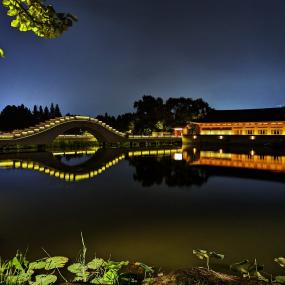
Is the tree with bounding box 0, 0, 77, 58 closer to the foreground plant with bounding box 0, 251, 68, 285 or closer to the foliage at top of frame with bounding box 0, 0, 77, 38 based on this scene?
the foliage at top of frame with bounding box 0, 0, 77, 38

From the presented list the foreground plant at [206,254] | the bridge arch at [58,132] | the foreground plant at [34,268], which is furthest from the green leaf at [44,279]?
the bridge arch at [58,132]

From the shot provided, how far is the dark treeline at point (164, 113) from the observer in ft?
194

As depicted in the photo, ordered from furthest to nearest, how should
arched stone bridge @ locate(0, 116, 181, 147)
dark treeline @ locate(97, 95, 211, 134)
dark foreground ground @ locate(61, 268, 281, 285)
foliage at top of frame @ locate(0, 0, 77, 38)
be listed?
dark treeline @ locate(97, 95, 211, 134)
arched stone bridge @ locate(0, 116, 181, 147)
foliage at top of frame @ locate(0, 0, 77, 38)
dark foreground ground @ locate(61, 268, 281, 285)

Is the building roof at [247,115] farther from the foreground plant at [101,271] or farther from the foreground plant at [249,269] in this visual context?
the foreground plant at [101,271]

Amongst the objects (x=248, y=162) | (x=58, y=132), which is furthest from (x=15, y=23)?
(x=58, y=132)

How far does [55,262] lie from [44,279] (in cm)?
78

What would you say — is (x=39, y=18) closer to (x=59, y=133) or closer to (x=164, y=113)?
(x=59, y=133)

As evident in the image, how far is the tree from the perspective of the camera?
165 inches

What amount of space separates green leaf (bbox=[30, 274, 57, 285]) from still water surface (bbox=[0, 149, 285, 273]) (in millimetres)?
1146

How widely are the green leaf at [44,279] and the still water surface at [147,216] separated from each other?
115cm

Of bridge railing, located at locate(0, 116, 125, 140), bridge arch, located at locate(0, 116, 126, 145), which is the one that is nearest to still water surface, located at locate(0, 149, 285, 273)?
bridge railing, located at locate(0, 116, 125, 140)

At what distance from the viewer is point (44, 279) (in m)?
4.68

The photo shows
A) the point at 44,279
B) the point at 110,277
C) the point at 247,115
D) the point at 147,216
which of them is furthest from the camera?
the point at 247,115

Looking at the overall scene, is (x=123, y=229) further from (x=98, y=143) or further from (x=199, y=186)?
(x=98, y=143)
